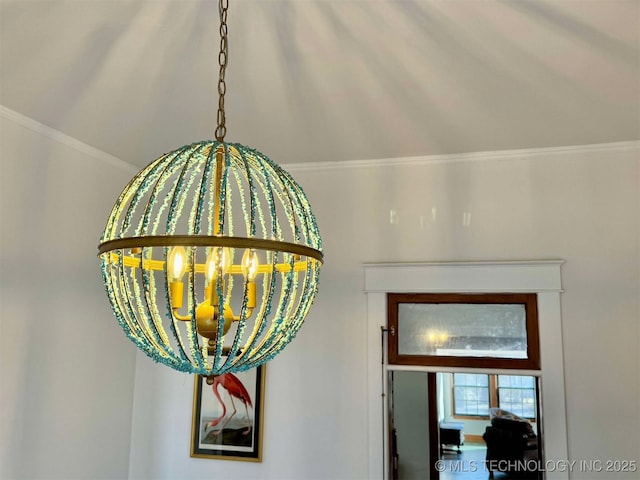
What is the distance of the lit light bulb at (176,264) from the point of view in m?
1.07

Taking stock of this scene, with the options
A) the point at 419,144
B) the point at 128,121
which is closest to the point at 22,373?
the point at 128,121

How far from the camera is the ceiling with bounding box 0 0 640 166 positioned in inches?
61.8

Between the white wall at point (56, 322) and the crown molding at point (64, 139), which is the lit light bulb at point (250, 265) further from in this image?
the crown molding at point (64, 139)

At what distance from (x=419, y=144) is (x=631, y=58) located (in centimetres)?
99

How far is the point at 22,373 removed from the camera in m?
2.28

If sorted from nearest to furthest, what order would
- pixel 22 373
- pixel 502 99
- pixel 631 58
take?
1. pixel 631 58
2. pixel 502 99
3. pixel 22 373

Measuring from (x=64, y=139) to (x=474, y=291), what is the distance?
2035 millimetres

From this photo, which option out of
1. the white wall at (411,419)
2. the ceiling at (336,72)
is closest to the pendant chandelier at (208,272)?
the ceiling at (336,72)

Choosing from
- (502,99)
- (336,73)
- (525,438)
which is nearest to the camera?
(336,73)

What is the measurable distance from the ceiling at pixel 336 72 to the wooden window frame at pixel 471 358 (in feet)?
2.33

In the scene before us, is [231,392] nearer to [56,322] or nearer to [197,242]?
[56,322]

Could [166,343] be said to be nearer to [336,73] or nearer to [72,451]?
[336,73]

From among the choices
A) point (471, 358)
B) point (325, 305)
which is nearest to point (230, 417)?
point (325, 305)

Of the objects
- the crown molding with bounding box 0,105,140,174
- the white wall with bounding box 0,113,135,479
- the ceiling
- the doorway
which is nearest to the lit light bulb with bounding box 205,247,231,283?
the ceiling
